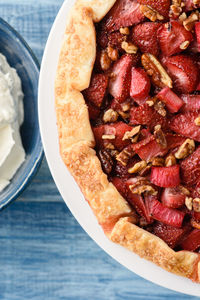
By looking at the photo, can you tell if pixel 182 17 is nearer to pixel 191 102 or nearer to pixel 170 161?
pixel 191 102

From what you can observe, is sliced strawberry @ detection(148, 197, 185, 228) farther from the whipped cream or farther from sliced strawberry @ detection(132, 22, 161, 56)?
→ the whipped cream

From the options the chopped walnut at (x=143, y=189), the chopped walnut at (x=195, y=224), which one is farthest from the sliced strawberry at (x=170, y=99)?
the chopped walnut at (x=195, y=224)

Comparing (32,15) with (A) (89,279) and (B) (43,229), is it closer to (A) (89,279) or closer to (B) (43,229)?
(B) (43,229)

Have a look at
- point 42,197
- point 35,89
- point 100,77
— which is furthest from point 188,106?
point 42,197

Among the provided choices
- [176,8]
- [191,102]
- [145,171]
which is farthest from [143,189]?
[176,8]

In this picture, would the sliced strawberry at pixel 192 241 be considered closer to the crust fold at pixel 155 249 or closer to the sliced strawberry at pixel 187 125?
the crust fold at pixel 155 249
